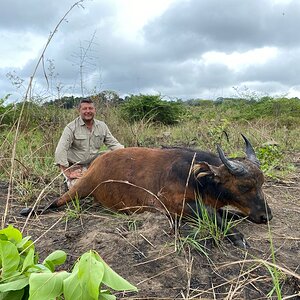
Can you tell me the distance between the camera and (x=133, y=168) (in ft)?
15.5

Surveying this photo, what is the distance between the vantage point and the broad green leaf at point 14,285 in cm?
166

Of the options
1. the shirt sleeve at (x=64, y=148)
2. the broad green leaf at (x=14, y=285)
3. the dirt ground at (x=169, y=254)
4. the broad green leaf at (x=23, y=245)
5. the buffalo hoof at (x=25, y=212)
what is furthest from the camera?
the shirt sleeve at (x=64, y=148)

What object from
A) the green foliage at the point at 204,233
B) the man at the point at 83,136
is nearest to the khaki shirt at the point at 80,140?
the man at the point at 83,136

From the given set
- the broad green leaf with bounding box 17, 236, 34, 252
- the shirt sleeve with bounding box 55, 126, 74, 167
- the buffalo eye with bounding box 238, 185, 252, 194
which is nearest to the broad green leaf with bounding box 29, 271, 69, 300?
the broad green leaf with bounding box 17, 236, 34, 252

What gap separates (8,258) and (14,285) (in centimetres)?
17

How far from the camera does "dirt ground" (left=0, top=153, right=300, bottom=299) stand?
2842mm

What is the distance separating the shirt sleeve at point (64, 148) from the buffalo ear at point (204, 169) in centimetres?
271

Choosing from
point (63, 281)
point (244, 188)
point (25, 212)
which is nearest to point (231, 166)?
point (244, 188)

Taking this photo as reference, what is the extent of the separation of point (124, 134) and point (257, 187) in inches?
204

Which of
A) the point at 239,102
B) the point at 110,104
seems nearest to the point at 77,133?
the point at 110,104

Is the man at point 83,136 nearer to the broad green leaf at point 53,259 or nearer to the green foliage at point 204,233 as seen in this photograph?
the green foliage at point 204,233

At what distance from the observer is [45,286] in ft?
5.10

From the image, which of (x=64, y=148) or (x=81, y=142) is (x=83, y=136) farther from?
(x=64, y=148)

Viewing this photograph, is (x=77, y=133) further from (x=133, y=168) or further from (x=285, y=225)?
(x=285, y=225)
